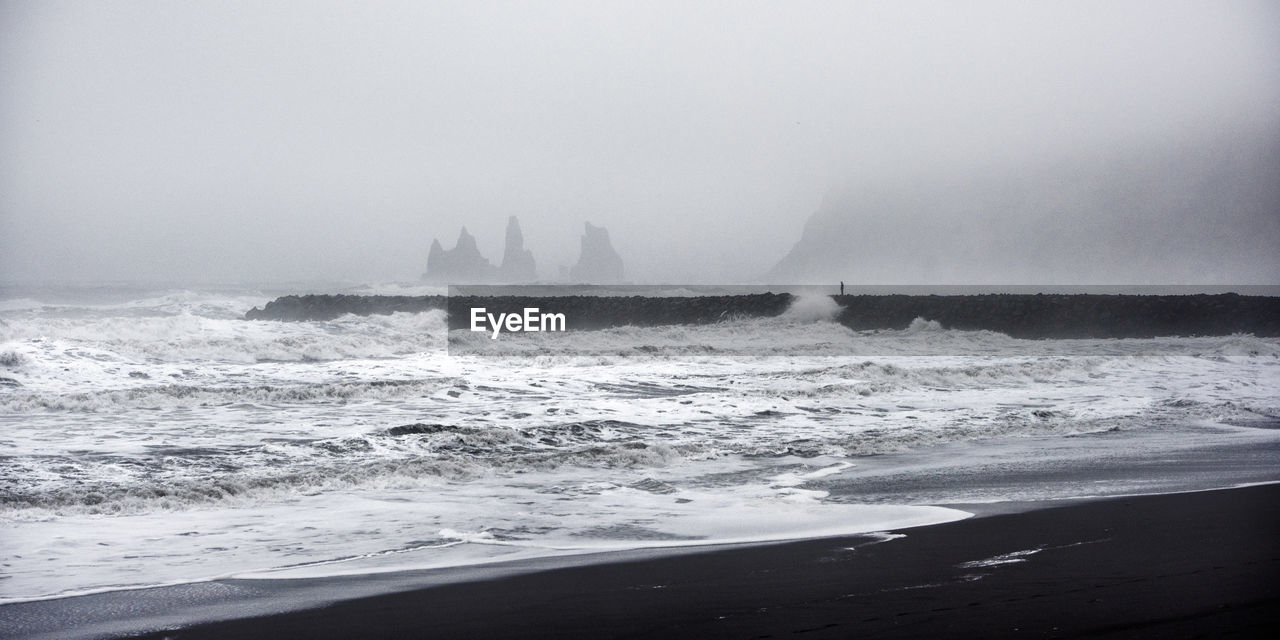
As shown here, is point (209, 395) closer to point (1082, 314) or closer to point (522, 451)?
point (522, 451)

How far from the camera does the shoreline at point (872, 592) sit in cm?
379

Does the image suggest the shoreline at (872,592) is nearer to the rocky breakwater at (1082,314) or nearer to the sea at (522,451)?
the sea at (522,451)

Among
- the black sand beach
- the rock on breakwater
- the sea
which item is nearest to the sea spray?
the rock on breakwater

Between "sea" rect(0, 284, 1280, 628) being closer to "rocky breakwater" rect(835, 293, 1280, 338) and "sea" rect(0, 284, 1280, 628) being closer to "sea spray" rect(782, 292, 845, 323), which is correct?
"rocky breakwater" rect(835, 293, 1280, 338)

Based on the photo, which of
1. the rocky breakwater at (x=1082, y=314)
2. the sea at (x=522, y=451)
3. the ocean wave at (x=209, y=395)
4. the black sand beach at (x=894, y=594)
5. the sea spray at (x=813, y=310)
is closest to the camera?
the black sand beach at (x=894, y=594)

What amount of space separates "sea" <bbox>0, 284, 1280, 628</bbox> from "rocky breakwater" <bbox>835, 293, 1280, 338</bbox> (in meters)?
10.8

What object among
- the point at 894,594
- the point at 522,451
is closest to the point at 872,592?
the point at 894,594

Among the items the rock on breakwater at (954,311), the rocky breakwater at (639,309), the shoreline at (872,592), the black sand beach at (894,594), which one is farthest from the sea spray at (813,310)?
the black sand beach at (894,594)

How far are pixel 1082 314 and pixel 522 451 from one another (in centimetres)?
2787

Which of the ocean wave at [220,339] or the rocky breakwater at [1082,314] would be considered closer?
the ocean wave at [220,339]

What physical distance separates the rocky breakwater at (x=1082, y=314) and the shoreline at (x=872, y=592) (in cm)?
2740

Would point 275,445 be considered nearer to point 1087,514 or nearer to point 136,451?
point 136,451

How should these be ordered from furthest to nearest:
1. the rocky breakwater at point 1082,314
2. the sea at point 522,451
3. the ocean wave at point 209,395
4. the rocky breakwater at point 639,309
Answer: the rocky breakwater at point 639,309, the rocky breakwater at point 1082,314, the ocean wave at point 209,395, the sea at point 522,451

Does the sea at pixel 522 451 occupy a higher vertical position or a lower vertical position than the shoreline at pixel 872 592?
lower
